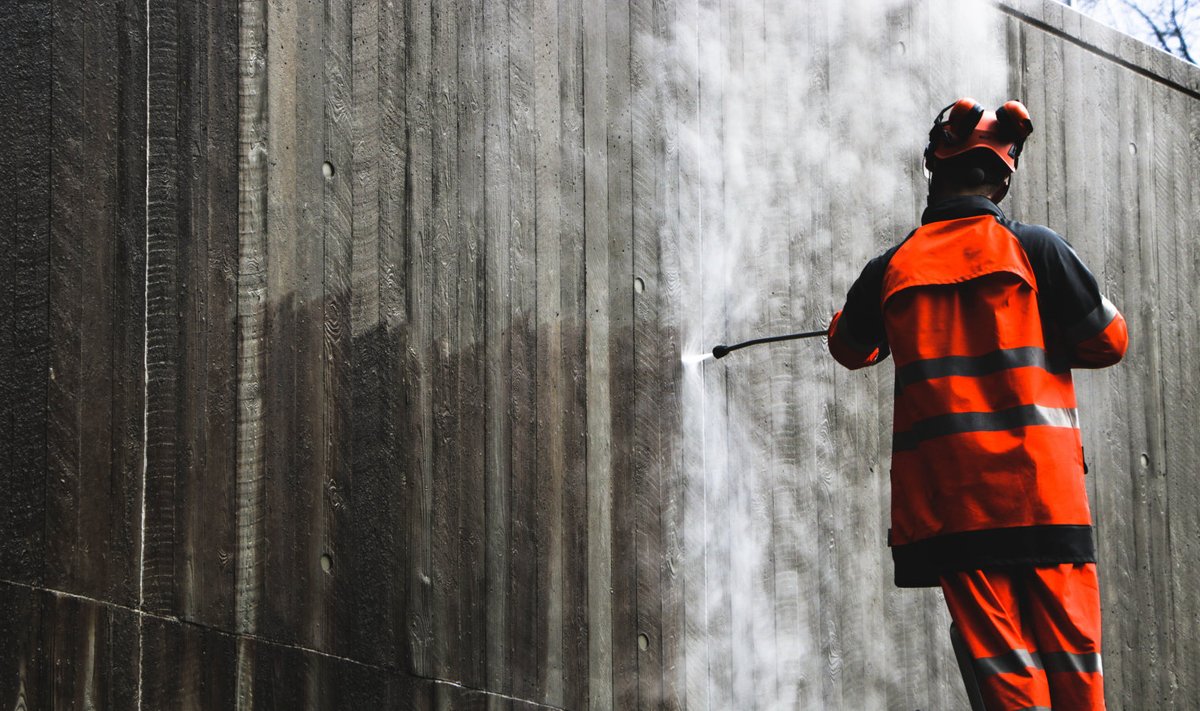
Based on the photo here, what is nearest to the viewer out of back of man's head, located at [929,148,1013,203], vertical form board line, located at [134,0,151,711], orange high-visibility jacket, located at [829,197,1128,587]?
orange high-visibility jacket, located at [829,197,1128,587]

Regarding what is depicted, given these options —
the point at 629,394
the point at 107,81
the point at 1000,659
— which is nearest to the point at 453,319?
the point at 629,394

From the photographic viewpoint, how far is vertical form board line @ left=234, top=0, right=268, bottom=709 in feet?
12.6

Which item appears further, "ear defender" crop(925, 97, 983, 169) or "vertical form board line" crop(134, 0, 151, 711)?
"vertical form board line" crop(134, 0, 151, 711)

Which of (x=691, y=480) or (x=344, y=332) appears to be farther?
(x=691, y=480)

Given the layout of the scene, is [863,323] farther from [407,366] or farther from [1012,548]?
[407,366]

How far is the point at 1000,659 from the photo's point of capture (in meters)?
2.92

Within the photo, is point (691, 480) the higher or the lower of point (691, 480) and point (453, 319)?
the lower

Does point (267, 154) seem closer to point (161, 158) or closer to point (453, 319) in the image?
point (161, 158)

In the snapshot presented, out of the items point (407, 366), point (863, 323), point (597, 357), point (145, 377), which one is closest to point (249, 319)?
point (145, 377)

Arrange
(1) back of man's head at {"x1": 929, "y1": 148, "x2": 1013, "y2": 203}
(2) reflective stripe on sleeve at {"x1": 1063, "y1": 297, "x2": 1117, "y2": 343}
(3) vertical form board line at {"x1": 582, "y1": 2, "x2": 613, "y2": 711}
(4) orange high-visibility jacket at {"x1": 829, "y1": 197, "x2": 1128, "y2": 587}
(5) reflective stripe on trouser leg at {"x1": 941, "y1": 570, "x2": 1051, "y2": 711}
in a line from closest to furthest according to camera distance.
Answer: (5) reflective stripe on trouser leg at {"x1": 941, "y1": 570, "x2": 1051, "y2": 711}, (4) orange high-visibility jacket at {"x1": 829, "y1": 197, "x2": 1128, "y2": 587}, (2) reflective stripe on sleeve at {"x1": 1063, "y1": 297, "x2": 1117, "y2": 343}, (1) back of man's head at {"x1": 929, "y1": 148, "x2": 1013, "y2": 203}, (3) vertical form board line at {"x1": 582, "y1": 2, "x2": 613, "y2": 711}

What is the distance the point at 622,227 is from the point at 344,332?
3.29 feet

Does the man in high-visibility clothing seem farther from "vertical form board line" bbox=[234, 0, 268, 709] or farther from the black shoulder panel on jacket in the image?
"vertical form board line" bbox=[234, 0, 268, 709]

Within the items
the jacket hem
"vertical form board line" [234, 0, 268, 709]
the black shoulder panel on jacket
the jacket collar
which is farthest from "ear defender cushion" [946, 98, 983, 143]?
"vertical form board line" [234, 0, 268, 709]

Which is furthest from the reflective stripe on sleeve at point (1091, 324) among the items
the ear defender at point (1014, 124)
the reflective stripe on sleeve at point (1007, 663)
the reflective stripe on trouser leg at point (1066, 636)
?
the reflective stripe on sleeve at point (1007, 663)
